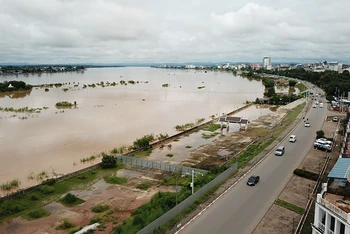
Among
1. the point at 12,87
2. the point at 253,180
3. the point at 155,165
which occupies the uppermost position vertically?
the point at 12,87

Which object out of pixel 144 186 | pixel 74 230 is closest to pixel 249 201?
pixel 144 186

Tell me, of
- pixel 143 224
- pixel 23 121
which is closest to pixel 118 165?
pixel 143 224

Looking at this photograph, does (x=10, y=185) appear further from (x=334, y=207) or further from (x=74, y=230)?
(x=334, y=207)

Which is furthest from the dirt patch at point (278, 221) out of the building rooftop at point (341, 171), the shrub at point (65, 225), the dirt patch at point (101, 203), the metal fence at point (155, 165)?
the shrub at point (65, 225)

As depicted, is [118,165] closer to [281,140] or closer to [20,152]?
[20,152]

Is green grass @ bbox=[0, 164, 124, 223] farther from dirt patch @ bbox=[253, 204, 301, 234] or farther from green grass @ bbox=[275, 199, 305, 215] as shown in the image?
green grass @ bbox=[275, 199, 305, 215]

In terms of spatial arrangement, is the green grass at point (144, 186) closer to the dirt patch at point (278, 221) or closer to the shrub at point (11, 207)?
the shrub at point (11, 207)

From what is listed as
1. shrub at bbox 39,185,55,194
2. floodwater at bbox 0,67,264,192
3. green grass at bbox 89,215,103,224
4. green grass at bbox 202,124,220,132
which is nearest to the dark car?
green grass at bbox 89,215,103,224
